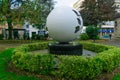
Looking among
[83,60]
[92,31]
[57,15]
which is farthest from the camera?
[92,31]

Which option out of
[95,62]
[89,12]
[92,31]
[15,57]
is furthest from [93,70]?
[89,12]

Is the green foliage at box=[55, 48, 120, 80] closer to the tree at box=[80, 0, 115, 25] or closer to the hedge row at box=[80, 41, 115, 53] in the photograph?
the hedge row at box=[80, 41, 115, 53]

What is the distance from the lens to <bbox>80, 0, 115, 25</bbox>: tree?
51.8 metres

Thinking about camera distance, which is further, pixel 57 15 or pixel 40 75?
pixel 57 15

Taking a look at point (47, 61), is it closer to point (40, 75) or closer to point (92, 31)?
point (40, 75)

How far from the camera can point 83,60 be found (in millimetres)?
10195

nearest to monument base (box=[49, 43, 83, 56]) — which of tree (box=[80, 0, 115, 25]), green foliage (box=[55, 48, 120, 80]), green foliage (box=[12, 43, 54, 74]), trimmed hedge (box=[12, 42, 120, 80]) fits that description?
trimmed hedge (box=[12, 42, 120, 80])

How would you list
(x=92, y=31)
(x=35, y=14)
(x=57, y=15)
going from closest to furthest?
(x=57, y=15)
(x=35, y=14)
(x=92, y=31)

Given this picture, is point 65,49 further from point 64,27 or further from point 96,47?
point 96,47

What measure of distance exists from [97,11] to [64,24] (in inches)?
1553

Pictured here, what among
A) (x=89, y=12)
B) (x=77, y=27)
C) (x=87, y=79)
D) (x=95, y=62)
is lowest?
(x=87, y=79)

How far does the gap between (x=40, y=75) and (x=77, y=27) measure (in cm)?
423

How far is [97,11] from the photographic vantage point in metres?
52.0

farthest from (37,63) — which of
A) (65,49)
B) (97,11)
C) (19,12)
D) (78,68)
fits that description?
(97,11)
